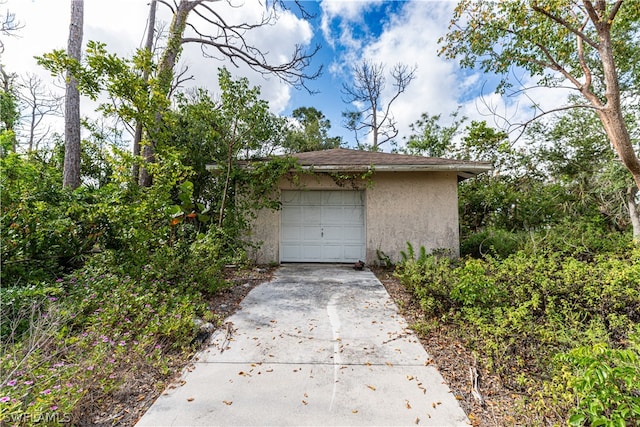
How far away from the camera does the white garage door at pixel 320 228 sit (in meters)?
7.64

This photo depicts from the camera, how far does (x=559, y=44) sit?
7.21 m

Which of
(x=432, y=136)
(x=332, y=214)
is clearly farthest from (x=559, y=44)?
(x=432, y=136)

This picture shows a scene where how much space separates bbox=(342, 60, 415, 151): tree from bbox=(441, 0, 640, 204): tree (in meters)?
11.2

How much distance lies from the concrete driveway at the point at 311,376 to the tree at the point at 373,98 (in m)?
17.3

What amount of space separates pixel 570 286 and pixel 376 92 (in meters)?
18.3

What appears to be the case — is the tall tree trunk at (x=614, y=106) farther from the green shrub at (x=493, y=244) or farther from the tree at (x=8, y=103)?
the tree at (x=8, y=103)

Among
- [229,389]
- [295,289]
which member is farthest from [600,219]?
[229,389]

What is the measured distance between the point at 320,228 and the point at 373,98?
1517cm

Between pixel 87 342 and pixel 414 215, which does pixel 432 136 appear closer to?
pixel 414 215

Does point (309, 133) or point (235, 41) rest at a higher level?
point (235, 41)

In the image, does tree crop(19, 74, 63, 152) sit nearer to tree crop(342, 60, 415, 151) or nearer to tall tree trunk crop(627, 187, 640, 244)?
tree crop(342, 60, 415, 151)

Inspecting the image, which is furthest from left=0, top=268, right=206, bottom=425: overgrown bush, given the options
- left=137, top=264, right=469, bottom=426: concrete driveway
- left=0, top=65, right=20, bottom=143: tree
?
left=0, top=65, right=20, bottom=143: tree

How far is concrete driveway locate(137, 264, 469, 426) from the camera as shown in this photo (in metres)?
2.03

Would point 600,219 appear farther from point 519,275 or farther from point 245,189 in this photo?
point 245,189
